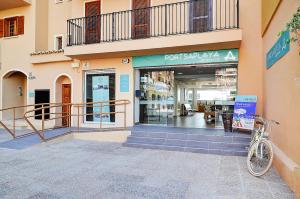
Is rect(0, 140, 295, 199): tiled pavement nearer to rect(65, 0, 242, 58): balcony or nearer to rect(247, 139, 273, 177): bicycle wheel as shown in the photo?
→ rect(247, 139, 273, 177): bicycle wheel

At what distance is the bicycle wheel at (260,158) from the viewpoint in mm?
4695

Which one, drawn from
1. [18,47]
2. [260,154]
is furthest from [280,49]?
[18,47]

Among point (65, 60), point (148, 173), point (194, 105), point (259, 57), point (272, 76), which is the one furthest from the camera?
point (194, 105)

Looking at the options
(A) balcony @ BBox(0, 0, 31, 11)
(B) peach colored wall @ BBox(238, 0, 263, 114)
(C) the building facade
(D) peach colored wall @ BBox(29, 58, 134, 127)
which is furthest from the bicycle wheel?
(A) balcony @ BBox(0, 0, 31, 11)

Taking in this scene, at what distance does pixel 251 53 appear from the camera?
26.9ft

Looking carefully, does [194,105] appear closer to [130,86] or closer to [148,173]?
[130,86]

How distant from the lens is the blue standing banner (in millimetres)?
7445

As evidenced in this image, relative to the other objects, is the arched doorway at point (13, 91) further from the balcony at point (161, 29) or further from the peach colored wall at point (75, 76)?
the balcony at point (161, 29)

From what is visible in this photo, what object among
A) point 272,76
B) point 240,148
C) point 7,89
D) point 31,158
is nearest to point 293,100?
Result: point 272,76

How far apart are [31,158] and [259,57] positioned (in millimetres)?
7713

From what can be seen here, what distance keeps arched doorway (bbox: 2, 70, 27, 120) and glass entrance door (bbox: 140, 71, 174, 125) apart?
7.15 meters

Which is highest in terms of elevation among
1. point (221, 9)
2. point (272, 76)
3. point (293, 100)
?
point (221, 9)

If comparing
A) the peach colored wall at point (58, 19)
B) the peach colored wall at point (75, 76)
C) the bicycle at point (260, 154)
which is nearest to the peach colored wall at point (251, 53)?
the bicycle at point (260, 154)

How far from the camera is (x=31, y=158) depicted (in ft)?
21.3
